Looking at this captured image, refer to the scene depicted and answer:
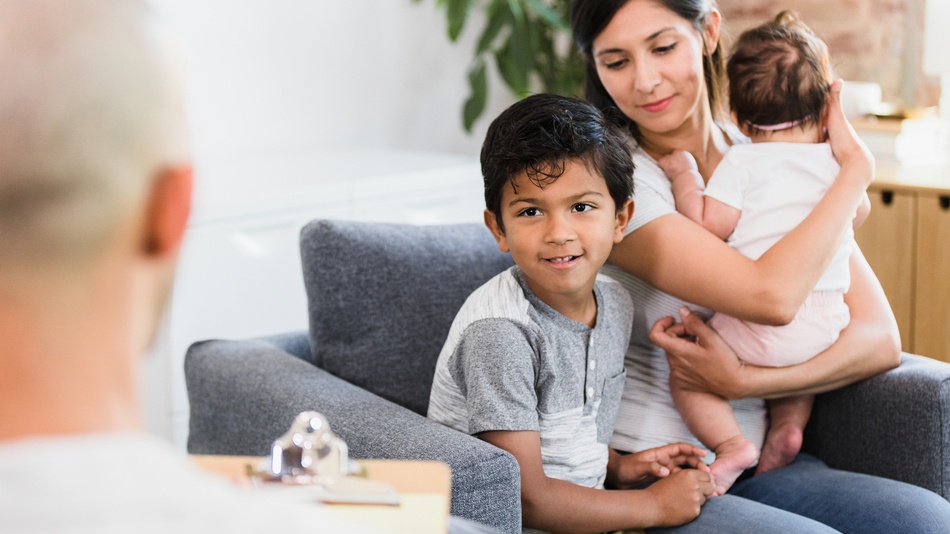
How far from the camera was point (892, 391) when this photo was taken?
5.60 feet

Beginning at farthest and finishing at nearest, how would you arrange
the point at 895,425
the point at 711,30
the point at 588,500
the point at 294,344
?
the point at 294,344 < the point at 711,30 < the point at 895,425 < the point at 588,500

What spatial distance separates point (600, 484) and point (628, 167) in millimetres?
464

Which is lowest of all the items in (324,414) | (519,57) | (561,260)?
(324,414)

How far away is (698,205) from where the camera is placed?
67.7 inches

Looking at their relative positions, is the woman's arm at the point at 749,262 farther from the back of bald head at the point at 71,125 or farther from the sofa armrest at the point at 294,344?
the back of bald head at the point at 71,125

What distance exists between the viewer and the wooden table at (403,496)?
757 mm

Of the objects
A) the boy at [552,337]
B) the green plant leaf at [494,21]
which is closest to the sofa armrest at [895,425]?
the boy at [552,337]

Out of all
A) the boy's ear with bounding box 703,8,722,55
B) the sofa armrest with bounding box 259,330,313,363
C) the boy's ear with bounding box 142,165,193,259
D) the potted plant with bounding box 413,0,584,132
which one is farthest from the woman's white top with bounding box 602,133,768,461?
the potted plant with bounding box 413,0,584,132

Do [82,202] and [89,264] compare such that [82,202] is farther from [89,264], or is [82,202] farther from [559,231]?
[559,231]

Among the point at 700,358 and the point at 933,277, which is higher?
the point at 700,358

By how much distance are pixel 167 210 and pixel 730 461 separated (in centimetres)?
129

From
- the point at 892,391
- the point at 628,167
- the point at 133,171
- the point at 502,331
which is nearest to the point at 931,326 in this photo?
the point at 892,391

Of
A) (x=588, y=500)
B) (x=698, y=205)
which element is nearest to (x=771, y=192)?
(x=698, y=205)

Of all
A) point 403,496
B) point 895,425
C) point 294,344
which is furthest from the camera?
point 294,344
